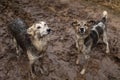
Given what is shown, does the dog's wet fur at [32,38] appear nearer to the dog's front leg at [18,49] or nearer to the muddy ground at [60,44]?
the dog's front leg at [18,49]

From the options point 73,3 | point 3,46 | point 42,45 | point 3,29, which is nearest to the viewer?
point 42,45

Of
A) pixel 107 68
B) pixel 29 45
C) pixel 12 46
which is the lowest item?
pixel 107 68

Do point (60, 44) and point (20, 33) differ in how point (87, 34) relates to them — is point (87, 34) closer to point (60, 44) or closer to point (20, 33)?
point (60, 44)

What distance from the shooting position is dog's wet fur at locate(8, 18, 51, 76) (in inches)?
237

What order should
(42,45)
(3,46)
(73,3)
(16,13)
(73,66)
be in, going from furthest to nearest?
(73,3), (16,13), (3,46), (73,66), (42,45)

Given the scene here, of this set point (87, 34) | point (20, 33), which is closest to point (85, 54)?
point (87, 34)

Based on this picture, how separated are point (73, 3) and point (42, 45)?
4839 mm

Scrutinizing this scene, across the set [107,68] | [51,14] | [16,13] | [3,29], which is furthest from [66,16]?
[107,68]

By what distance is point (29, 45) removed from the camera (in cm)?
655

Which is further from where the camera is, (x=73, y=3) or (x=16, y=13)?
(x=73, y=3)

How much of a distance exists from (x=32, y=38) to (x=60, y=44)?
80.1 inches

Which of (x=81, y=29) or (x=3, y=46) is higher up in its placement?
(x=81, y=29)

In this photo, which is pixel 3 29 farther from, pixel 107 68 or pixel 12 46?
pixel 107 68

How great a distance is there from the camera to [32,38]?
623 centimetres
